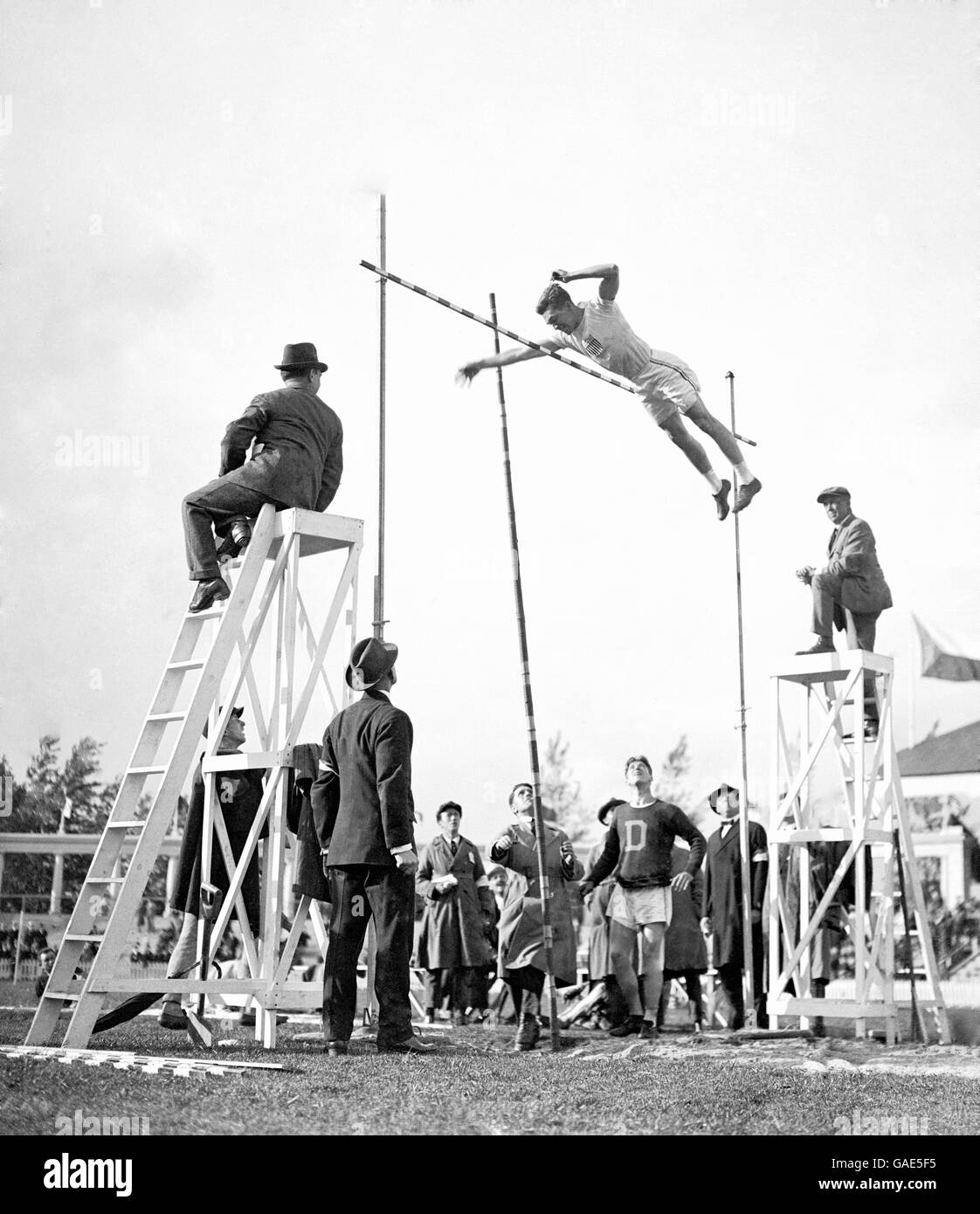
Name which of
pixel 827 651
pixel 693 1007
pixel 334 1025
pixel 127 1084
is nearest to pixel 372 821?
pixel 334 1025

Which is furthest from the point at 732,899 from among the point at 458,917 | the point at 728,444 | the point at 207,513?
the point at 207,513

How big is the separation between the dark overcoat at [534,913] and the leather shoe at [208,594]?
2225 mm

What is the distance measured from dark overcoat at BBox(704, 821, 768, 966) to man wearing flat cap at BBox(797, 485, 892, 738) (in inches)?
45.0

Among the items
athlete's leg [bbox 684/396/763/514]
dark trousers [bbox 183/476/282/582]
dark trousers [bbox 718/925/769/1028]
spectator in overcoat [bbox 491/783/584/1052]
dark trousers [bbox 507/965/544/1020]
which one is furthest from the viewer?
dark trousers [bbox 718/925/769/1028]

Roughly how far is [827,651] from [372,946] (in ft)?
11.7

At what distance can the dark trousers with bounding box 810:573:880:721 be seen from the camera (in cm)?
949

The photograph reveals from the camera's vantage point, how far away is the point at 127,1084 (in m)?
5.32

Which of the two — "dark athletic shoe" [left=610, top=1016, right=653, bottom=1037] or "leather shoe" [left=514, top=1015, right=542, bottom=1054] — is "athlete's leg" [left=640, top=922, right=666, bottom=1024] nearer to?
"dark athletic shoe" [left=610, top=1016, right=653, bottom=1037]

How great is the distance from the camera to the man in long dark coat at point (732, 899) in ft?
31.9

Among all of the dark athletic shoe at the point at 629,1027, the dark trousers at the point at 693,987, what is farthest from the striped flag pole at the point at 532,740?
the dark trousers at the point at 693,987

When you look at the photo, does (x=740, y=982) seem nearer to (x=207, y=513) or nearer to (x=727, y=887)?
(x=727, y=887)

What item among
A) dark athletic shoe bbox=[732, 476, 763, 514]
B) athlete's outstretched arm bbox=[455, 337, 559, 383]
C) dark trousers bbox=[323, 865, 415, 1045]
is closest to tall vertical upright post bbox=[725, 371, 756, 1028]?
dark athletic shoe bbox=[732, 476, 763, 514]

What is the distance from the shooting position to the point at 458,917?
440 inches

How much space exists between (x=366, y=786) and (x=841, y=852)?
142 inches
